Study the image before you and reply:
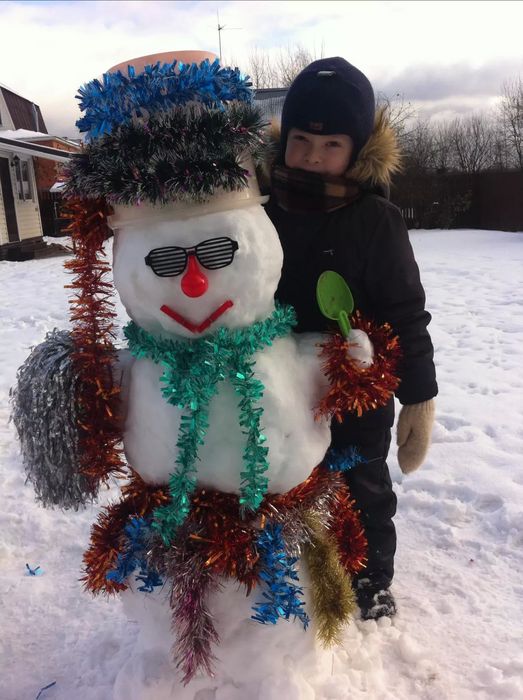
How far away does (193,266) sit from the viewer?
125 centimetres

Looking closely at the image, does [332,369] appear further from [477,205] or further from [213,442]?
[477,205]

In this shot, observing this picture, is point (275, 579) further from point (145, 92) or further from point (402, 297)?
point (145, 92)

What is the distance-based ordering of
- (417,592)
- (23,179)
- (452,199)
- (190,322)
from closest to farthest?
(190,322), (417,592), (23,179), (452,199)

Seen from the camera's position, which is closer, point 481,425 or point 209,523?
point 209,523

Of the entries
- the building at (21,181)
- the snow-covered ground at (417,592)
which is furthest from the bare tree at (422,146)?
the snow-covered ground at (417,592)

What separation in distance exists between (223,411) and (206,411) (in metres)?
0.04

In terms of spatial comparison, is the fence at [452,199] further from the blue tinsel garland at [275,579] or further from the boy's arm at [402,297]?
the blue tinsel garland at [275,579]

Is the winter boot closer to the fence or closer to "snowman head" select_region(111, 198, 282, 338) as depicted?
"snowman head" select_region(111, 198, 282, 338)

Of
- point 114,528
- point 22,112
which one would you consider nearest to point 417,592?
point 114,528

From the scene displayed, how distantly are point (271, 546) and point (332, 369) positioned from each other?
41 cm

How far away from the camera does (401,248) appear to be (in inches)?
64.6

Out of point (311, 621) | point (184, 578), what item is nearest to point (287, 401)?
point (184, 578)

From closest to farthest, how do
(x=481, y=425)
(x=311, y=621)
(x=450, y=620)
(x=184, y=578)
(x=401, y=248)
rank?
(x=184, y=578) < (x=311, y=621) < (x=401, y=248) < (x=450, y=620) < (x=481, y=425)

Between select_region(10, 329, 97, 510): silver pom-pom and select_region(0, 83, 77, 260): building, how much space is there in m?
11.5
